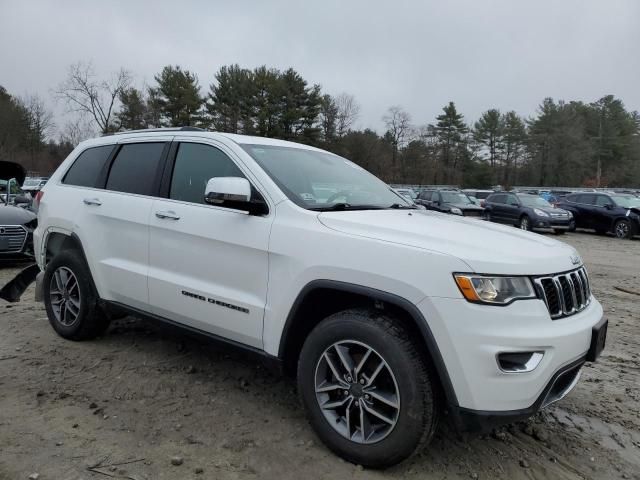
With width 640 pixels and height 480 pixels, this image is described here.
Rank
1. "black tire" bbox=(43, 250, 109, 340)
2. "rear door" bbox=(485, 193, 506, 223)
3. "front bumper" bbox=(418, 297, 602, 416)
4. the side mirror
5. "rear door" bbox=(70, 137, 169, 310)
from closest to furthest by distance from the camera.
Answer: "front bumper" bbox=(418, 297, 602, 416) → the side mirror → "rear door" bbox=(70, 137, 169, 310) → "black tire" bbox=(43, 250, 109, 340) → "rear door" bbox=(485, 193, 506, 223)

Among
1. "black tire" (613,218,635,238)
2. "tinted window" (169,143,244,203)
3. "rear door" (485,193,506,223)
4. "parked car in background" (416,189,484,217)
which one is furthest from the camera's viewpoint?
"parked car in background" (416,189,484,217)

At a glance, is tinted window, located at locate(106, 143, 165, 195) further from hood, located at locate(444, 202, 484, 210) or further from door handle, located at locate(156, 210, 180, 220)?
hood, located at locate(444, 202, 484, 210)

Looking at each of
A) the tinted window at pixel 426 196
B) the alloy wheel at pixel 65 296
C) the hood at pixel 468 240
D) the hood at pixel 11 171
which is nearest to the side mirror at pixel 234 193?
the hood at pixel 468 240

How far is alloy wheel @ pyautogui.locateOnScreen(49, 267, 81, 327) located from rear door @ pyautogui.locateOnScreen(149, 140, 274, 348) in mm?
1173

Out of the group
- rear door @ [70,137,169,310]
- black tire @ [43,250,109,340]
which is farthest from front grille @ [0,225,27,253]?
rear door @ [70,137,169,310]

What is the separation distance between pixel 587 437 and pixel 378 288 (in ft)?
6.02

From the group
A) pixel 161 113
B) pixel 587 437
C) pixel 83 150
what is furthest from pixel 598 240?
pixel 161 113

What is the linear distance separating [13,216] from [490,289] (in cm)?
813

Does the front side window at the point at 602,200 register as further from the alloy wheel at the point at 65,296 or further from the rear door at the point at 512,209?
the alloy wheel at the point at 65,296

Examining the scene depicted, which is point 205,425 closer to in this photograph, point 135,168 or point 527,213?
point 135,168

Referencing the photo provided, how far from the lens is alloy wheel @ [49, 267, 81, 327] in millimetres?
4320

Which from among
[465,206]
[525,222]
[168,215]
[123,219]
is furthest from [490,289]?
[465,206]

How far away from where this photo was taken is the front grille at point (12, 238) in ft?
25.8

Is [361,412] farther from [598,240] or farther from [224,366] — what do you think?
[598,240]
